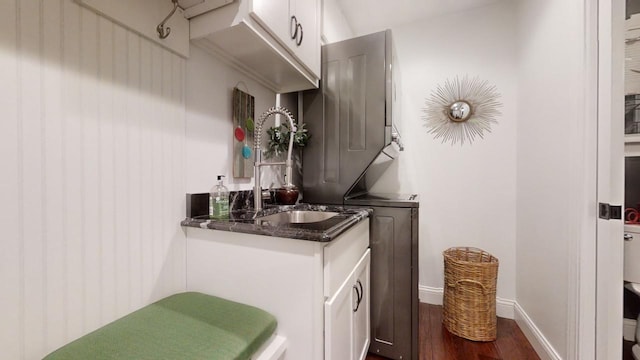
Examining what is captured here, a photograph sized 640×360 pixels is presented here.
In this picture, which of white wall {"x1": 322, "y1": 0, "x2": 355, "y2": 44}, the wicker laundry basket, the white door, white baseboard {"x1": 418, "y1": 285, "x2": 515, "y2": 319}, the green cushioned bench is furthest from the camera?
white baseboard {"x1": 418, "y1": 285, "x2": 515, "y2": 319}

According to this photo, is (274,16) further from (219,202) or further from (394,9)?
(394,9)

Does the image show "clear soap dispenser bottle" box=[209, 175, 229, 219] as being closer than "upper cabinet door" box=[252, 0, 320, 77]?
No

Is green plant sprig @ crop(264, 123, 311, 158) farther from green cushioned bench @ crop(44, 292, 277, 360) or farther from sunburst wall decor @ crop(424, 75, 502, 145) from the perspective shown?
sunburst wall decor @ crop(424, 75, 502, 145)

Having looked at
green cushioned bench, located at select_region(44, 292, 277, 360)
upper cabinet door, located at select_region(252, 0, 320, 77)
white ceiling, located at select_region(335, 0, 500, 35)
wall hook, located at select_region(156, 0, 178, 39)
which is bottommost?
green cushioned bench, located at select_region(44, 292, 277, 360)

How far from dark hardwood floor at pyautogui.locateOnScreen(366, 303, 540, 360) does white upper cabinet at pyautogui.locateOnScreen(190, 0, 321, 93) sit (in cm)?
180

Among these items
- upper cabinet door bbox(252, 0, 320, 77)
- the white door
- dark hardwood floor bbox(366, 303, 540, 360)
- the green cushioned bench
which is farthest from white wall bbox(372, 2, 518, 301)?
the green cushioned bench

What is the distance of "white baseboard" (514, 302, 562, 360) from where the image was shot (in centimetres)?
139

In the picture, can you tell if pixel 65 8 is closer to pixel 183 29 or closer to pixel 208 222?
pixel 183 29

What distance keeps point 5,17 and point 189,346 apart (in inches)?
38.6

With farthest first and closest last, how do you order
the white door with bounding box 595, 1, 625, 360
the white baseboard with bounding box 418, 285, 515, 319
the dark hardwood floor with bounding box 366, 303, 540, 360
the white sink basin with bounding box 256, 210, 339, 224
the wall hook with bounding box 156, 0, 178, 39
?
1. the white baseboard with bounding box 418, 285, 515, 319
2. the dark hardwood floor with bounding box 366, 303, 540, 360
3. the white sink basin with bounding box 256, 210, 339, 224
4. the white door with bounding box 595, 1, 625, 360
5. the wall hook with bounding box 156, 0, 178, 39

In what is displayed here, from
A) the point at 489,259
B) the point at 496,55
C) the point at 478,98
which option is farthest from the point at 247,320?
the point at 496,55

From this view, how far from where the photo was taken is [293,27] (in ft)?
3.90

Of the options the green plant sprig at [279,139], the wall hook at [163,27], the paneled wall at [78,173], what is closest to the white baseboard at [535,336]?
the green plant sprig at [279,139]

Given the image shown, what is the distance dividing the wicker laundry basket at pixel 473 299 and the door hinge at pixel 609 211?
2.27 ft
